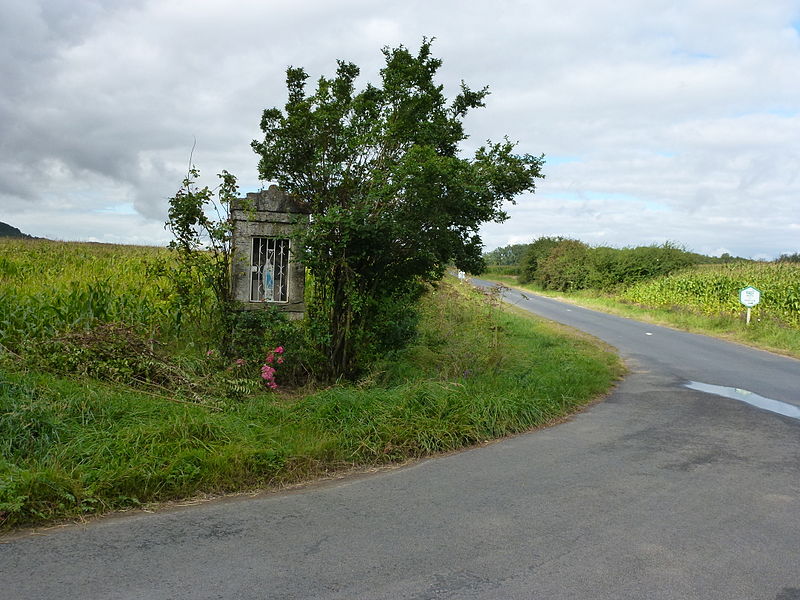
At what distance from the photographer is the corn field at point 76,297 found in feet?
27.3

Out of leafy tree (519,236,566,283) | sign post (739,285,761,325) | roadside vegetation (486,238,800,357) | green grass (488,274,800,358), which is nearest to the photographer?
green grass (488,274,800,358)

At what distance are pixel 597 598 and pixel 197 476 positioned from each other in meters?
3.14

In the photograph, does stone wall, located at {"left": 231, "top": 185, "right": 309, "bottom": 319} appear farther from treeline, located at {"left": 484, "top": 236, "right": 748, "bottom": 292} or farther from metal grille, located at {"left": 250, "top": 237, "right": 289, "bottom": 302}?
treeline, located at {"left": 484, "top": 236, "right": 748, "bottom": 292}

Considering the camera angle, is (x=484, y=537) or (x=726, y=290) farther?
(x=726, y=290)

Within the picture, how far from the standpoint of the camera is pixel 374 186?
25.9 feet

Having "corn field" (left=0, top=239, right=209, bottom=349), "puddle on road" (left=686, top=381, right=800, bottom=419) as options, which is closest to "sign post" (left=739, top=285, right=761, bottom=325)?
"puddle on road" (left=686, top=381, right=800, bottom=419)

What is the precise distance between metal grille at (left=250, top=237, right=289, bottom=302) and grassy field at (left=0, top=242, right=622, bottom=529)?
1.27 metres

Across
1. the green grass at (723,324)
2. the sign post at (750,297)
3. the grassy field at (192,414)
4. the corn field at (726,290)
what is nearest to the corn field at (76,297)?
the grassy field at (192,414)

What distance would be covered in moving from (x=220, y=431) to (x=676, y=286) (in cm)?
2968

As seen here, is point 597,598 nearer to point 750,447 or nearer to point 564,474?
point 564,474

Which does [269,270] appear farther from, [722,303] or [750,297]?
[722,303]

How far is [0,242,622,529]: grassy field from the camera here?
4.81 metres

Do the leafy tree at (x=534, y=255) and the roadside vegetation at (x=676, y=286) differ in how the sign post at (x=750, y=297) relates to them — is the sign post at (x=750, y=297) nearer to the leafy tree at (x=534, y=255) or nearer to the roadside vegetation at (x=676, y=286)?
the roadside vegetation at (x=676, y=286)

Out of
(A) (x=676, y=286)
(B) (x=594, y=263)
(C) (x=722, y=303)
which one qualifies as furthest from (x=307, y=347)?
(B) (x=594, y=263)
